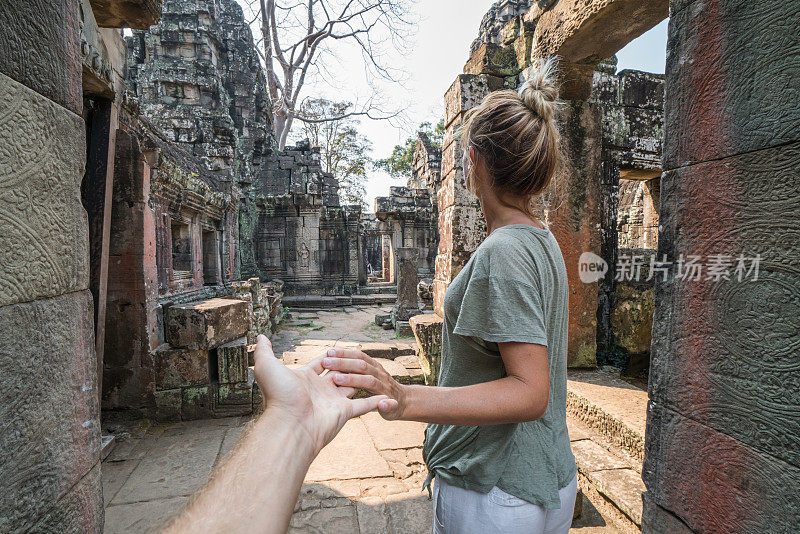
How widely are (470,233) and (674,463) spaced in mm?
2935

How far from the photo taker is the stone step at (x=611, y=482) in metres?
2.17

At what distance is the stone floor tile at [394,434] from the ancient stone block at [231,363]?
1405 mm

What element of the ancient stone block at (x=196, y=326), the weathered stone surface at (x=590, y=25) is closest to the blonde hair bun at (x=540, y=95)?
the weathered stone surface at (x=590, y=25)

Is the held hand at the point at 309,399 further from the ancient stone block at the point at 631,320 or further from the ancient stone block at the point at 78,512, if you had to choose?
the ancient stone block at the point at 631,320

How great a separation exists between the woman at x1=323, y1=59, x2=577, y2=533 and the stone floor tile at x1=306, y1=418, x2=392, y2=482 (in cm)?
215

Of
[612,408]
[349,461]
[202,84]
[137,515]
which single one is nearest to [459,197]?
[612,408]

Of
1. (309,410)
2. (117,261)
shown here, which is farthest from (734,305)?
(117,261)

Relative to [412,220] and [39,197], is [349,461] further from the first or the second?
[412,220]

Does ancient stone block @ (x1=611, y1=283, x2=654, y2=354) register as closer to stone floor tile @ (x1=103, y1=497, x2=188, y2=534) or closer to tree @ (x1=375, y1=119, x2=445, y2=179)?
stone floor tile @ (x1=103, y1=497, x2=188, y2=534)

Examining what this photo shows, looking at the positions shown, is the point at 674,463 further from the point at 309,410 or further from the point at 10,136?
the point at 10,136

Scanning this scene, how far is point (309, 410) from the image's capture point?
885 millimetres

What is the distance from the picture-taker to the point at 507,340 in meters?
0.93

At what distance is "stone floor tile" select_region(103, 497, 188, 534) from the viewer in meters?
2.37

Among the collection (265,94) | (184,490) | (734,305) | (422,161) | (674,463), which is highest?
(265,94)
